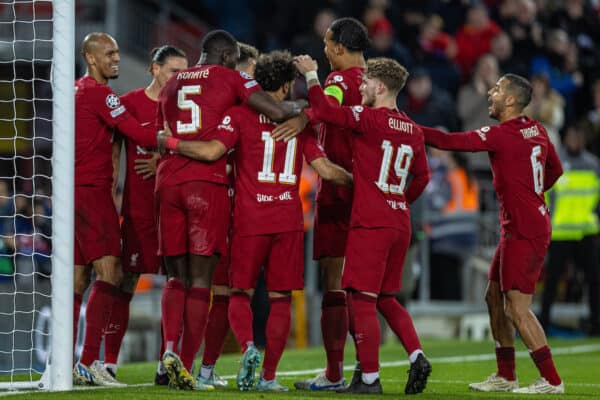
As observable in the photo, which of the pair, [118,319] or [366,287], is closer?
[366,287]

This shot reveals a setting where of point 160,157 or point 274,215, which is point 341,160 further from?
point 160,157

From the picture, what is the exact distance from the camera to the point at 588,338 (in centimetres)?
1377

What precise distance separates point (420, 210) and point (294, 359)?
3.24 meters

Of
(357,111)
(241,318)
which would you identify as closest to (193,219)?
(241,318)

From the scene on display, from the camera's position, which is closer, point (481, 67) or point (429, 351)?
point (429, 351)

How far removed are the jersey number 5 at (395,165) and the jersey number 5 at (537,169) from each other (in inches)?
37.0

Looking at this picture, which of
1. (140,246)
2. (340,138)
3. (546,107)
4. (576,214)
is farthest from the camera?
(546,107)

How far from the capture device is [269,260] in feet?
22.1

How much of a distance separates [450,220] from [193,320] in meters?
8.00

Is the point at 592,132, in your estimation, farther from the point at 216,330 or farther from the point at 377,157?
the point at 216,330

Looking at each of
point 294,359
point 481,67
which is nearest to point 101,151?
point 294,359

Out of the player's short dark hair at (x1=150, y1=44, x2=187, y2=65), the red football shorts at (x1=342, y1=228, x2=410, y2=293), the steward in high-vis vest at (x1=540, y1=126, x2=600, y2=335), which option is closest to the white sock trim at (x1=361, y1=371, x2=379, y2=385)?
the red football shorts at (x1=342, y1=228, x2=410, y2=293)

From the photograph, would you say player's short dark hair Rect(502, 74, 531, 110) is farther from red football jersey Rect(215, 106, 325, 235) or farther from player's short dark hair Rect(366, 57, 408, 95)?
red football jersey Rect(215, 106, 325, 235)

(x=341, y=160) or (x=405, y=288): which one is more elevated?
(x=341, y=160)
